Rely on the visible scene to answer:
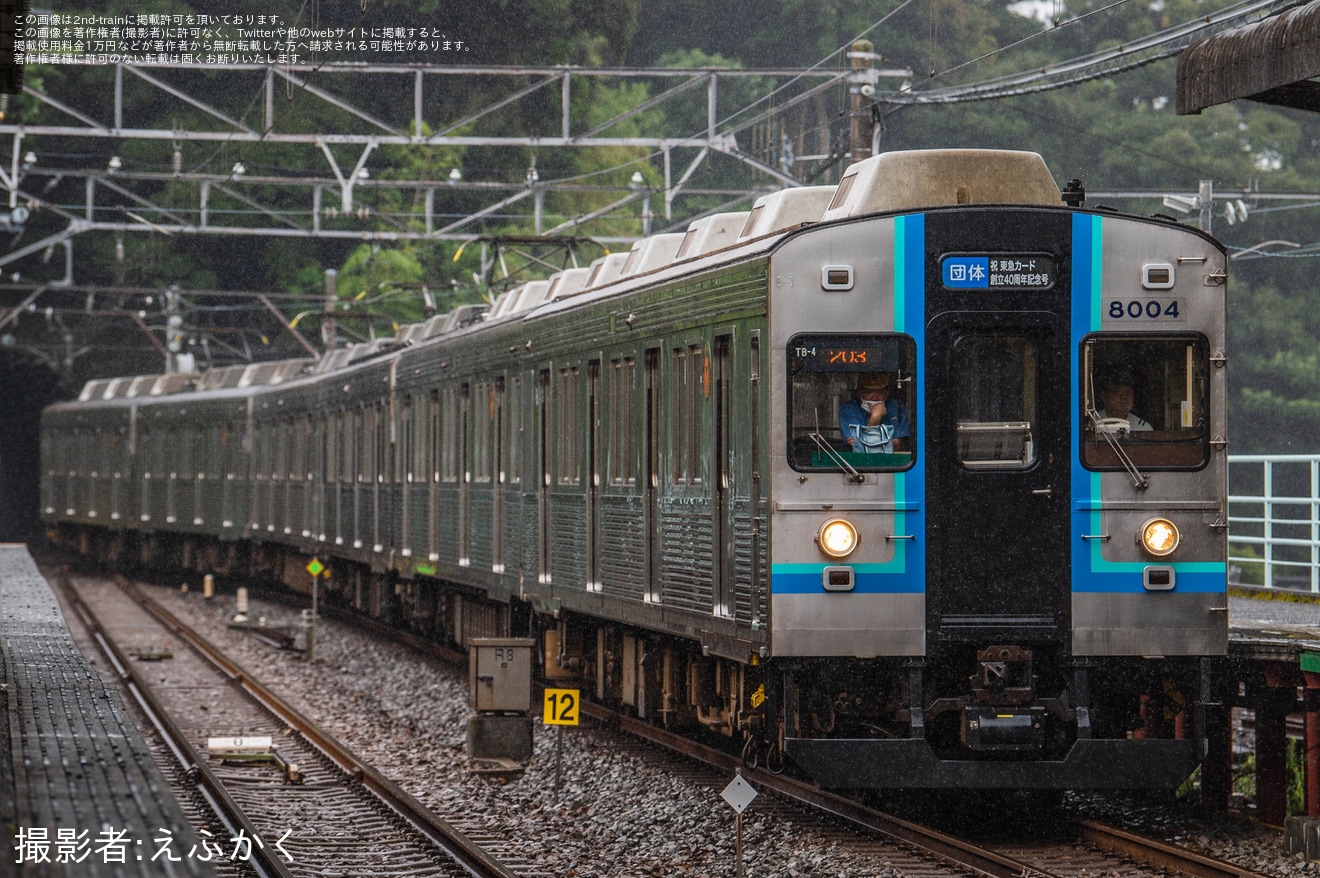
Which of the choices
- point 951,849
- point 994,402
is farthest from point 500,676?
point 994,402

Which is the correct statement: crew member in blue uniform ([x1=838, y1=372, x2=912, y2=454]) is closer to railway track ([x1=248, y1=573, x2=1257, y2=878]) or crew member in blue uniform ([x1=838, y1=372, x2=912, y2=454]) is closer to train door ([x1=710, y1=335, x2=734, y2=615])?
train door ([x1=710, y1=335, x2=734, y2=615])

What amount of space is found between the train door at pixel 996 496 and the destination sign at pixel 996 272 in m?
0.15

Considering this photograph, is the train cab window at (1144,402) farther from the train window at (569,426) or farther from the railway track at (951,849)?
the train window at (569,426)

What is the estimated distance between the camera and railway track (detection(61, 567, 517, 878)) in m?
10.2

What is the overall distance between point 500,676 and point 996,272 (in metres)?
4.94

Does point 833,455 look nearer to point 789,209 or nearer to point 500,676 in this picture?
point 789,209

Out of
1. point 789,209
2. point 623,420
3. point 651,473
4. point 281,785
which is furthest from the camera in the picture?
point 281,785

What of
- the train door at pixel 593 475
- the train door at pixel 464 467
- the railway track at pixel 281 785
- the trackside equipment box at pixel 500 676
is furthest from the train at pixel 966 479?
the train door at pixel 464 467

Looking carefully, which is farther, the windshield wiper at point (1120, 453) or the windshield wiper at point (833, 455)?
the windshield wiper at point (1120, 453)

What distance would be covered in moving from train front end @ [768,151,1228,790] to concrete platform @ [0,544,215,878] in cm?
309

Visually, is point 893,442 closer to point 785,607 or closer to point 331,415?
point 785,607

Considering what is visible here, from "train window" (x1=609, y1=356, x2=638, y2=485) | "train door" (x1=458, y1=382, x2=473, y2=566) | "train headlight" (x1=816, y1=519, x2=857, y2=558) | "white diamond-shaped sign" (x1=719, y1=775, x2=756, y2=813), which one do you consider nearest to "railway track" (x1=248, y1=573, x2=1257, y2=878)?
"white diamond-shaped sign" (x1=719, y1=775, x2=756, y2=813)

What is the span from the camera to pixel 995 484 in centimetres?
959

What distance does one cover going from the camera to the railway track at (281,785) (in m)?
10.2
